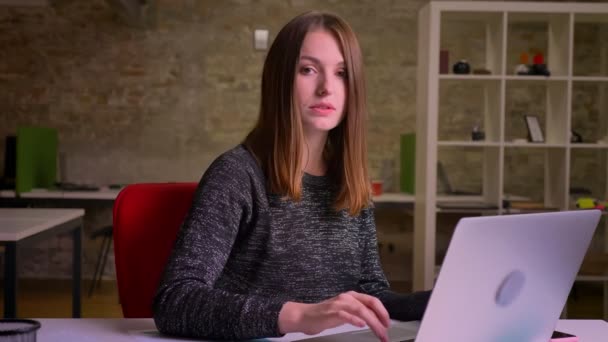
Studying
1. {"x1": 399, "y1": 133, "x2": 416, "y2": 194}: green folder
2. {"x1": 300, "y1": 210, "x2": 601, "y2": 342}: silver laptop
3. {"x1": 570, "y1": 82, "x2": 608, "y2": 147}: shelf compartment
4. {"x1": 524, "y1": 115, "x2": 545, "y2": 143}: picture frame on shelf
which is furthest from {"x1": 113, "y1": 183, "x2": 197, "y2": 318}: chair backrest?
{"x1": 570, "y1": 82, "x2": 608, "y2": 147}: shelf compartment

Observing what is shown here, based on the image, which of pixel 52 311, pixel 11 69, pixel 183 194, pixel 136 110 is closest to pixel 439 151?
pixel 136 110

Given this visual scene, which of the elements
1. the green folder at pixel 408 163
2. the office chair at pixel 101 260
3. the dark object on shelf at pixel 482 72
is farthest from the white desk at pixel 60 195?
the dark object on shelf at pixel 482 72

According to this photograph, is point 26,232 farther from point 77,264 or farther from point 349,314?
point 349,314

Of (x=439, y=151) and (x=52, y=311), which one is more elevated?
(x=439, y=151)

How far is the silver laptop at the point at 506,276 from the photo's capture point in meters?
0.83

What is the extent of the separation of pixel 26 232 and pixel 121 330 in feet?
5.55

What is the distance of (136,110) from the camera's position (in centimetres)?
645

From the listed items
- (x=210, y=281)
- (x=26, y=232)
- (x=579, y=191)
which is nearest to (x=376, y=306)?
(x=210, y=281)

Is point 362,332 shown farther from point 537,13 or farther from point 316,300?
point 537,13

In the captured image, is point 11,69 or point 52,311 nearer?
point 52,311

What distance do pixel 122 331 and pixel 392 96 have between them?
5.50 metres

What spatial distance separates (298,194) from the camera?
4.75ft

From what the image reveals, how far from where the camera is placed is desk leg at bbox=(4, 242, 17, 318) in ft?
8.71

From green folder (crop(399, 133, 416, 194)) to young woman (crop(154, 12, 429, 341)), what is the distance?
13.4 ft
